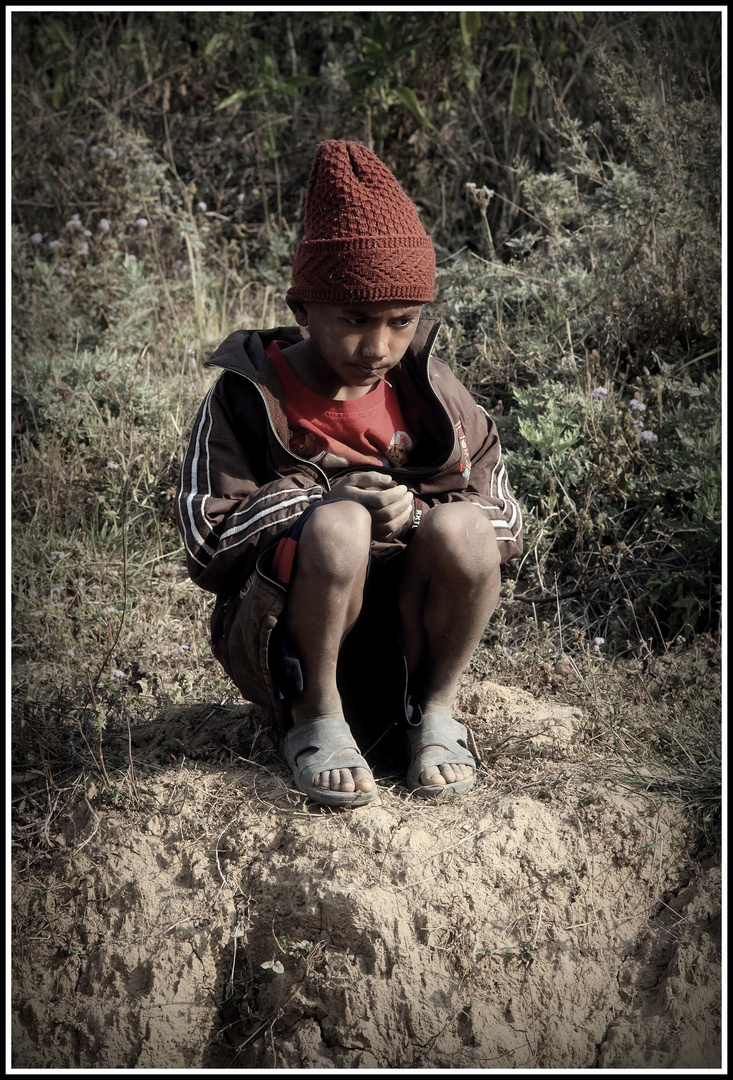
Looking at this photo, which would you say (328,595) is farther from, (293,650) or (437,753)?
(437,753)

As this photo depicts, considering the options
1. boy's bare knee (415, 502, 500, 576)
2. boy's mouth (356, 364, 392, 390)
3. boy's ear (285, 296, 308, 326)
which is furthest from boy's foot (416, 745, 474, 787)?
boy's ear (285, 296, 308, 326)

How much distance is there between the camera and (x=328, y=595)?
6.89 feet

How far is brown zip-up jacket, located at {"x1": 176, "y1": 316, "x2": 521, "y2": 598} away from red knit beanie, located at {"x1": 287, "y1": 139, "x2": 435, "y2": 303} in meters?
0.24

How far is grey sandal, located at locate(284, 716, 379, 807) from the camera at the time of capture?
7.43 feet

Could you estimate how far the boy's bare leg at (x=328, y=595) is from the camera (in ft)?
6.78

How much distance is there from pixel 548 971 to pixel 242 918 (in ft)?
2.44

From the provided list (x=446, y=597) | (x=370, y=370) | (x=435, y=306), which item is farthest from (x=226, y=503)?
(x=435, y=306)

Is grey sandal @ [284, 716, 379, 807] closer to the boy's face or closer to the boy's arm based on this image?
the boy's arm

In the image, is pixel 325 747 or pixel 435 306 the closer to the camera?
pixel 325 747

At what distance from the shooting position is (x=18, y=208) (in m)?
5.52

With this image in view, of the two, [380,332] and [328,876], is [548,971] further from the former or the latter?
[380,332]

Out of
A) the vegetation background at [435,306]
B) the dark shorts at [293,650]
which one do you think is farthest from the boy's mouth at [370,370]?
the vegetation background at [435,306]

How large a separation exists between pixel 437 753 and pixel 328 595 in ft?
1.83

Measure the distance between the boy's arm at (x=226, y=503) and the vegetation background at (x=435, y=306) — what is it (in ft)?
2.12
